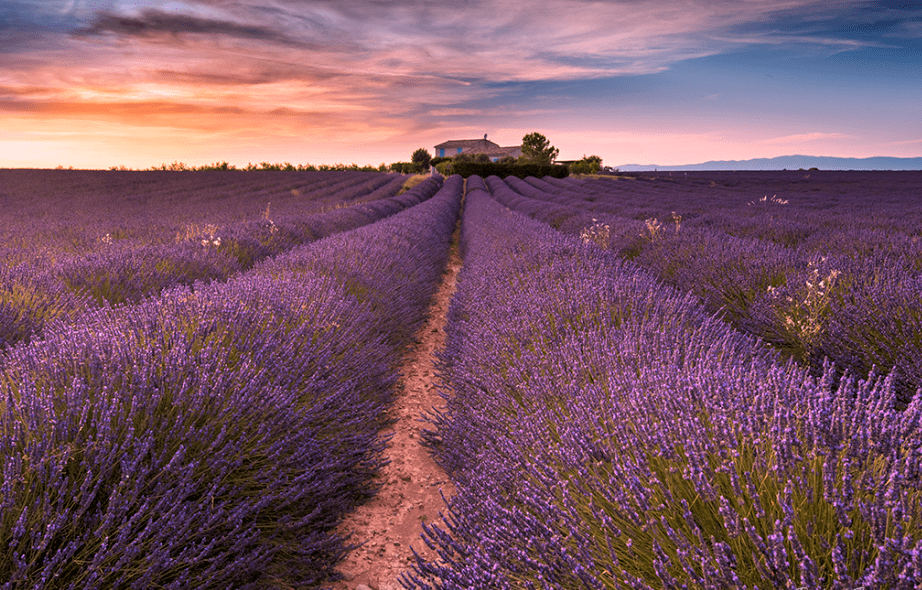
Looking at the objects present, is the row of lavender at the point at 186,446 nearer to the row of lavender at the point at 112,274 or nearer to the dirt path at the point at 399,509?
the dirt path at the point at 399,509

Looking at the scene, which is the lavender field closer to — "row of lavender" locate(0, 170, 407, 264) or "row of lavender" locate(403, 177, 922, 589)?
"row of lavender" locate(403, 177, 922, 589)

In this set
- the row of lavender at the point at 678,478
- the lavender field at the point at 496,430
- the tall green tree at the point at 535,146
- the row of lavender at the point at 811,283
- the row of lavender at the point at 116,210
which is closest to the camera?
the row of lavender at the point at 678,478

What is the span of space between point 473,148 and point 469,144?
1.77 metres

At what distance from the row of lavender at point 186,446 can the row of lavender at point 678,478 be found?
2.10 ft

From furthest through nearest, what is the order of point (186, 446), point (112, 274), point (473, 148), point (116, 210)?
point (473, 148) < point (116, 210) < point (112, 274) < point (186, 446)

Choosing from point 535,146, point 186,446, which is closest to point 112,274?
point 186,446

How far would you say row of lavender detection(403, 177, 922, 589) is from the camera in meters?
0.93

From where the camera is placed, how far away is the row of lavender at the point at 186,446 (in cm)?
125

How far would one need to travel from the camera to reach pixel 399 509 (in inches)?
94.7

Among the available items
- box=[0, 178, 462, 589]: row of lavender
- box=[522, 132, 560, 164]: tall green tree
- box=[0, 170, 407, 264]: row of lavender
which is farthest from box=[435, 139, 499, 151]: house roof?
box=[0, 178, 462, 589]: row of lavender

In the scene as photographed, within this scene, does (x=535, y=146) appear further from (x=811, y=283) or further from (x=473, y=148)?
(x=811, y=283)

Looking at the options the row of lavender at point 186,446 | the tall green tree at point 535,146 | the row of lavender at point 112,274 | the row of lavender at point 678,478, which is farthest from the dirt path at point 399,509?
the tall green tree at point 535,146

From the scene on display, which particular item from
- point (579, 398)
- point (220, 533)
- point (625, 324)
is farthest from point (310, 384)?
point (625, 324)

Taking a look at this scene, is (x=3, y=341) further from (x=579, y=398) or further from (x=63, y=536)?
(x=579, y=398)
